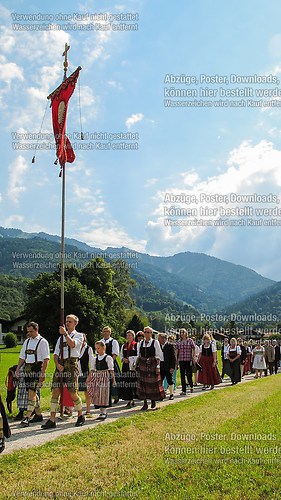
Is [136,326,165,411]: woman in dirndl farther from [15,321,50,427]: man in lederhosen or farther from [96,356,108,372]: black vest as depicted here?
[15,321,50,427]: man in lederhosen

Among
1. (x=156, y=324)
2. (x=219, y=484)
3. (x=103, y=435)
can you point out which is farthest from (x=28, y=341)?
(x=156, y=324)

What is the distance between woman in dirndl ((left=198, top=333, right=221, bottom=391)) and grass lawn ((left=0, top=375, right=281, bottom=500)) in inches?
340

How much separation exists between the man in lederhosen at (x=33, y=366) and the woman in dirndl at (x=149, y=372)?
280cm

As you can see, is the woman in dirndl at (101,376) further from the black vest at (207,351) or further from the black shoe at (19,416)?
the black vest at (207,351)

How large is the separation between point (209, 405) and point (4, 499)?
297 inches

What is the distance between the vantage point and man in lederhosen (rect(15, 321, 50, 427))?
10.3 meters

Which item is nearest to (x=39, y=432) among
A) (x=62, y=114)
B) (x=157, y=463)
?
(x=157, y=463)

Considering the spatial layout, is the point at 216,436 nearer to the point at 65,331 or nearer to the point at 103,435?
the point at 103,435

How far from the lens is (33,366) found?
10.5 meters

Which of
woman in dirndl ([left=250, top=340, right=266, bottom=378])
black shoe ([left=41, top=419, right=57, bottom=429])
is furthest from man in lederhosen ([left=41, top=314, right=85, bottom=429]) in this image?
woman in dirndl ([left=250, top=340, right=266, bottom=378])

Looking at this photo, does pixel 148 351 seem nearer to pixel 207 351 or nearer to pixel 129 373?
pixel 129 373

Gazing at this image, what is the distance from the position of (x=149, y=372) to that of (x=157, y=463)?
5591 mm

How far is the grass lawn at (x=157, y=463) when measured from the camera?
600 centimetres

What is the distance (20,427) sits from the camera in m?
10.1
